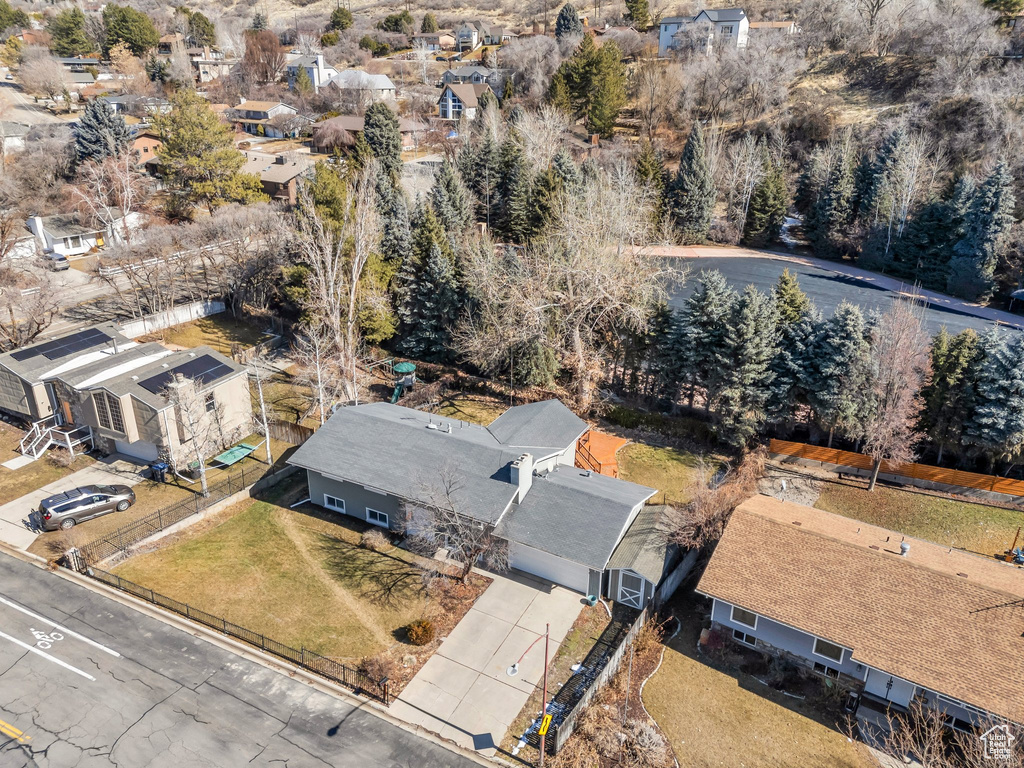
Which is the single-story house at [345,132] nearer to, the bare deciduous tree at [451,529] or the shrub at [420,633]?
the bare deciduous tree at [451,529]

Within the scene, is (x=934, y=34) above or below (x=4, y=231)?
above

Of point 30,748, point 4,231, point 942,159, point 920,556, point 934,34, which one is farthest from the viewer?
point 934,34

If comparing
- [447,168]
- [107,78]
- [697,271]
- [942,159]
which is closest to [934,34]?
[942,159]

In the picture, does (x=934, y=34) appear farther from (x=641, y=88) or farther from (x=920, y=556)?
(x=920, y=556)

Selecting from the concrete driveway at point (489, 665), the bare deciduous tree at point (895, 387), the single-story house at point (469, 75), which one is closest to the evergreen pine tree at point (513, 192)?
the bare deciduous tree at point (895, 387)

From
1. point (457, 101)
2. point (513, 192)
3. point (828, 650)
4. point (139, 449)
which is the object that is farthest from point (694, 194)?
point (139, 449)

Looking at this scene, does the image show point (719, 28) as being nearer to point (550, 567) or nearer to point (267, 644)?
point (550, 567)
